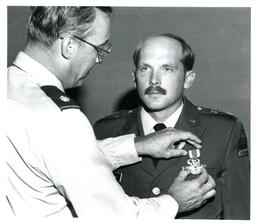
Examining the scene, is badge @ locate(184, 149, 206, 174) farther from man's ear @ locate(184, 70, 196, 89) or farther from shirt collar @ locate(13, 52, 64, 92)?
shirt collar @ locate(13, 52, 64, 92)

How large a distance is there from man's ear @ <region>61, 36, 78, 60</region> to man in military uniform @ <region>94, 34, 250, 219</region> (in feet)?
0.91

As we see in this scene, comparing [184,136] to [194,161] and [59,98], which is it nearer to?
[194,161]

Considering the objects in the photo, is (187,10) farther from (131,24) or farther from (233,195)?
(233,195)

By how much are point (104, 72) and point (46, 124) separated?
1.51 ft

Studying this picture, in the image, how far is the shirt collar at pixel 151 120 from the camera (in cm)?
116

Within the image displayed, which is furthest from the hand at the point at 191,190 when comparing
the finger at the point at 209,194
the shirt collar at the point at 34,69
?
the shirt collar at the point at 34,69

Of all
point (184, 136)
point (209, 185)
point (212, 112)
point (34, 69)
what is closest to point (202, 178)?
point (209, 185)

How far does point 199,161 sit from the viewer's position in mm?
1120

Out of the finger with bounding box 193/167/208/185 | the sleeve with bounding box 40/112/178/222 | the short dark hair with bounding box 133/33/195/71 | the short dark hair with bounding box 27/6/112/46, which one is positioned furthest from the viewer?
the short dark hair with bounding box 133/33/195/71

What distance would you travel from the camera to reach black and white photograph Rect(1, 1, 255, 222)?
2.79 ft

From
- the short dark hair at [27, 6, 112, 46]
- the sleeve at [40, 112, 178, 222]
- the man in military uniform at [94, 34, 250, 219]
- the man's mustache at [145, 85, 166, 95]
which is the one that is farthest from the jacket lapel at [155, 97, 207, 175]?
the short dark hair at [27, 6, 112, 46]

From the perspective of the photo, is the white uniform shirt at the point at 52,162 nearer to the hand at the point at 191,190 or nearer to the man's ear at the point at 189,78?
the hand at the point at 191,190

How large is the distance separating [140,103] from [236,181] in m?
0.40

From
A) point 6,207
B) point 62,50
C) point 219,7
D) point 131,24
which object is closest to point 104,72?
point 131,24
